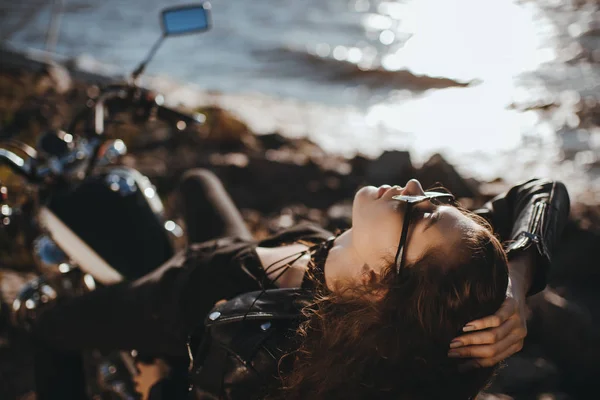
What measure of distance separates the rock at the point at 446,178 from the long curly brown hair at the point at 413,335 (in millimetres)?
3647

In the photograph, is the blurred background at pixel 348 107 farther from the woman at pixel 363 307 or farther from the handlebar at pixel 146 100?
the woman at pixel 363 307

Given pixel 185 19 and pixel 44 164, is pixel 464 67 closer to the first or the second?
pixel 185 19

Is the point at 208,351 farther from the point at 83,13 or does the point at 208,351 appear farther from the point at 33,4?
the point at 33,4

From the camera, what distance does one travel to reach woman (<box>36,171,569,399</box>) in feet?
5.57

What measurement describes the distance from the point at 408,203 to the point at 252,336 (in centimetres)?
63

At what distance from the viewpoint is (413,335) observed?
170 centimetres

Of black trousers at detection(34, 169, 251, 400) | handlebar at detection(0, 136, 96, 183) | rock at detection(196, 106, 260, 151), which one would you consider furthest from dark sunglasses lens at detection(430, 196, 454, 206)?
rock at detection(196, 106, 260, 151)

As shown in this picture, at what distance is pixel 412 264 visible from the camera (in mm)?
1785

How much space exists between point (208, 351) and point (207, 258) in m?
0.50

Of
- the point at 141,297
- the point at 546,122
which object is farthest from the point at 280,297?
the point at 546,122

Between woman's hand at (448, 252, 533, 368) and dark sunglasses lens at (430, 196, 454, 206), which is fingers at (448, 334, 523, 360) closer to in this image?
woman's hand at (448, 252, 533, 368)

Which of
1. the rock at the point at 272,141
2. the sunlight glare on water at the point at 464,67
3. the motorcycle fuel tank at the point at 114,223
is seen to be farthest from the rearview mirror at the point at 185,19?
the sunlight glare on water at the point at 464,67

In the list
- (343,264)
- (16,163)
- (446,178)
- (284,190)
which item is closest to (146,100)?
(16,163)

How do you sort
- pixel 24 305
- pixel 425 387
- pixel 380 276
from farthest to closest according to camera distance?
pixel 24 305, pixel 380 276, pixel 425 387
